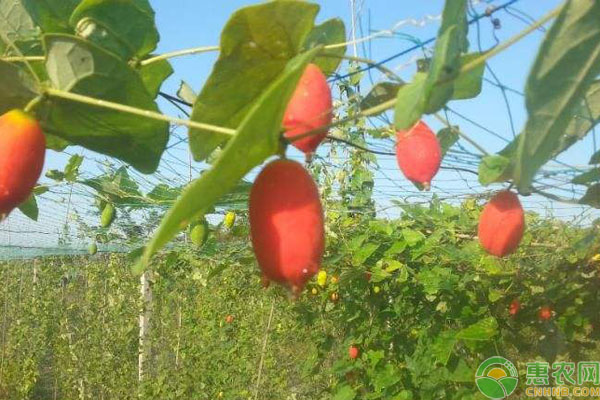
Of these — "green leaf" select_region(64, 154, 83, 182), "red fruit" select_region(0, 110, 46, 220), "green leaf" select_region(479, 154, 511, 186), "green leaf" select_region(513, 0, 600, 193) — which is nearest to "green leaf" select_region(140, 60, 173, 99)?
"red fruit" select_region(0, 110, 46, 220)

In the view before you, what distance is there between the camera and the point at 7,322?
19.0ft

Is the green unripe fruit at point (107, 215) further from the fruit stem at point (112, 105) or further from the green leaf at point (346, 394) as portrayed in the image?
the fruit stem at point (112, 105)

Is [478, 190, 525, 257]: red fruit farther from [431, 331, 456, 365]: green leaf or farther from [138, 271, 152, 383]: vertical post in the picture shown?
[138, 271, 152, 383]: vertical post

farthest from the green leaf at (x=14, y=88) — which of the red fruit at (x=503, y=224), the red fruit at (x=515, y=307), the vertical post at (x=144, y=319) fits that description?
the vertical post at (x=144, y=319)

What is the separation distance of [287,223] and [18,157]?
24 cm

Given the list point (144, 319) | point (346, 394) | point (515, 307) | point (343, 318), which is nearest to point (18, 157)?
point (515, 307)

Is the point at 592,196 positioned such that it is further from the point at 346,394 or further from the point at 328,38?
the point at 346,394

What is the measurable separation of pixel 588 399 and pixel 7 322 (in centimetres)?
478

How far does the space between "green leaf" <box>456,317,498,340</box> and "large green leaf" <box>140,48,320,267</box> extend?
6.09 ft

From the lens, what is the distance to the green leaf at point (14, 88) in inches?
24.7

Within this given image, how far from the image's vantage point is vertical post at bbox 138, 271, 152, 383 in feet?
15.0

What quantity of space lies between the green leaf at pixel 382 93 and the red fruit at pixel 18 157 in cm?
36

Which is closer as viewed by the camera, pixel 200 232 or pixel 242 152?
pixel 242 152

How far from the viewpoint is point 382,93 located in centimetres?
78
